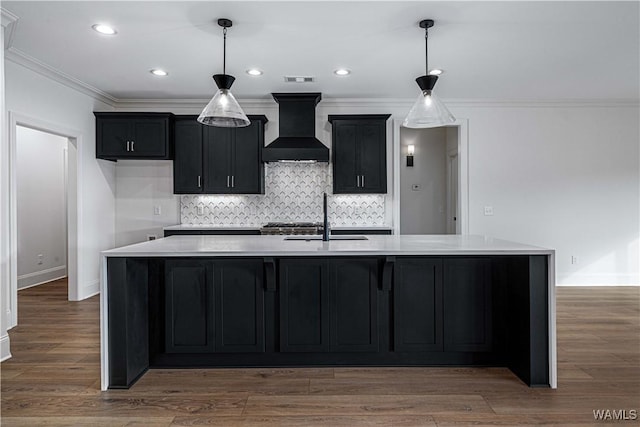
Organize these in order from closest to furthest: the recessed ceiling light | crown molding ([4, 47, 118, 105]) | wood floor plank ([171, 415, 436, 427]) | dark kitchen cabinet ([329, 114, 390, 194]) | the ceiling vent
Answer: wood floor plank ([171, 415, 436, 427]) < the recessed ceiling light < crown molding ([4, 47, 118, 105]) < the ceiling vent < dark kitchen cabinet ([329, 114, 390, 194])

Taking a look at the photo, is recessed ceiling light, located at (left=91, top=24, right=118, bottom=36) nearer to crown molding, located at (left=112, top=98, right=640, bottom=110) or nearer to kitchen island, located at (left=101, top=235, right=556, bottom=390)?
kitchen island, located at (left=101, top=235, right=556, bottom=390)

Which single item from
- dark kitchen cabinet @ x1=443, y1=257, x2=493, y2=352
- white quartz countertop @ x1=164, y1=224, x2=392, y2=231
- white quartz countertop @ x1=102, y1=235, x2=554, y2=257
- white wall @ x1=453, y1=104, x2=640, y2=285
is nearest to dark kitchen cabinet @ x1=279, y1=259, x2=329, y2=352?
white quartz countertop @ x1=102, y1=235, x2=554, y2=257

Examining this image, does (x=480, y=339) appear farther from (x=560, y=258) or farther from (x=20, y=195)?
(x=20, y=195)

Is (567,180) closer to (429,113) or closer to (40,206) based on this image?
(429,113)

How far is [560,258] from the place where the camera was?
579 centimetres

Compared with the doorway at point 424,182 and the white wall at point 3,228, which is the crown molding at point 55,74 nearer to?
the white wall at point 3,228

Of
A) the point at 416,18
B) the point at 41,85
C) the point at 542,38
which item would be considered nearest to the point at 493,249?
the point at 416,18

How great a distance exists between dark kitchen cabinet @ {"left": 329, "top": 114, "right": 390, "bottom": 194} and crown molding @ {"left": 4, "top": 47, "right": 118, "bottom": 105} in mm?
2979

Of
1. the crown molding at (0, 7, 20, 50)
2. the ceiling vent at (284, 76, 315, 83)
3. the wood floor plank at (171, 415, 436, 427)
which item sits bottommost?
the wood floor plank at (171, 415, 436, 427)

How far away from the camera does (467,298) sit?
9.48 ft

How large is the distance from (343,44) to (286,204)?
2611 millimetres

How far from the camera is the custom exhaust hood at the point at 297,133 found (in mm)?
5227

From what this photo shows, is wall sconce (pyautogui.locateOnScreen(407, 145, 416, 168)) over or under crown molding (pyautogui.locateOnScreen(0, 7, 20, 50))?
under

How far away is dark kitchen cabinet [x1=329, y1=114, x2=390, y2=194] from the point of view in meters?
5.45
